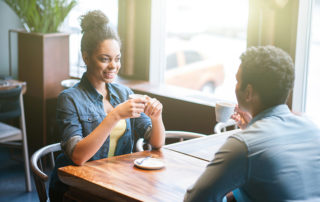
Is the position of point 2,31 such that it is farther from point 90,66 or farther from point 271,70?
point 271,70

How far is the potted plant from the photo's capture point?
4.30 meters

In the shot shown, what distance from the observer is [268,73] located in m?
1.33

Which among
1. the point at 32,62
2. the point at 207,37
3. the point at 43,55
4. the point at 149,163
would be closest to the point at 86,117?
the point at 149,163

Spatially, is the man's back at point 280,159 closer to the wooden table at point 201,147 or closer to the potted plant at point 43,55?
the wooden table at point 201,147

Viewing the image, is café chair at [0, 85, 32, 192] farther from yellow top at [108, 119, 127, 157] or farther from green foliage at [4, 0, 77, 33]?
yellow top at [108, 119, 127, 157]

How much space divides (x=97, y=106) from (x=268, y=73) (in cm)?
113

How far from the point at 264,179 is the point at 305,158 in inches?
6.1

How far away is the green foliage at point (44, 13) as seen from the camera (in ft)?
14.3

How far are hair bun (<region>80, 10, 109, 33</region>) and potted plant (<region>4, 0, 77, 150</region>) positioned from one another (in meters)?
2.08

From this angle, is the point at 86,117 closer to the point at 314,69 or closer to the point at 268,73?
the point at 268,73

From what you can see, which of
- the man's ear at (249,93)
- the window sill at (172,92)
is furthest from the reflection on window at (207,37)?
the man's ear at (249,93)

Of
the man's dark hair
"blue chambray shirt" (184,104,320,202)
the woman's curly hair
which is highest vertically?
the woman's curly hair

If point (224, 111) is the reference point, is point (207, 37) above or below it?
above

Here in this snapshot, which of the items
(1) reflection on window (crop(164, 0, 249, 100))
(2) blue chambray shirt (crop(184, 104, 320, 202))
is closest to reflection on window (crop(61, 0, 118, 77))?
Answer: (1) reflection on window (crop(164, 0, 249, 100))
